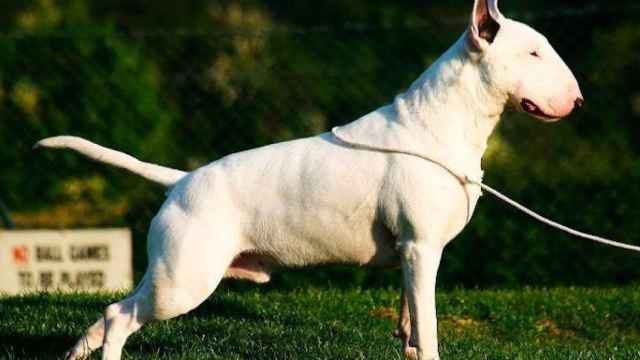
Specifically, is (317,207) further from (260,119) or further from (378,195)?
(260,119)

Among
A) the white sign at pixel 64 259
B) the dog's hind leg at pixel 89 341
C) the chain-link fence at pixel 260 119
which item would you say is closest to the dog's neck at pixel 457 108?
the dog's hind leg at pixel 89 341

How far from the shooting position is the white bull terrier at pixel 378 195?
5.72m

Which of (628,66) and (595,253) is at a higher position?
(628,66)

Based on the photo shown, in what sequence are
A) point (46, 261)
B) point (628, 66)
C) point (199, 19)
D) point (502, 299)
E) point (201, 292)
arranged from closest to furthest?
point (201, 292) → point (502, 299) → point (46, 261) → point (628, 66) → point (199, 19)

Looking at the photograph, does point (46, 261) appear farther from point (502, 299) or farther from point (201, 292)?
point (201, 292)

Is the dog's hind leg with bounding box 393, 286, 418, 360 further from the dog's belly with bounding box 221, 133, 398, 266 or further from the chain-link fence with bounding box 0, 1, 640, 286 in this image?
the chain-link fence with bounding box 0, 1, 640, 286

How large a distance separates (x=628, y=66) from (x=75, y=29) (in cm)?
437

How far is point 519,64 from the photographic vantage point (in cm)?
579

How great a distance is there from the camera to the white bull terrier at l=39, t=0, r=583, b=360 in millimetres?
5719

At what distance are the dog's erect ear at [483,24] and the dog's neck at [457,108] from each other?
0.09 m

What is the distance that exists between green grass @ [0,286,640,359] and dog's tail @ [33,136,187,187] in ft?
2.98

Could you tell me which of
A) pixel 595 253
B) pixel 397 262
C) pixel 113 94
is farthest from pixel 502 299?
pixel 113 94

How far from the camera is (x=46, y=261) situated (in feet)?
31.8

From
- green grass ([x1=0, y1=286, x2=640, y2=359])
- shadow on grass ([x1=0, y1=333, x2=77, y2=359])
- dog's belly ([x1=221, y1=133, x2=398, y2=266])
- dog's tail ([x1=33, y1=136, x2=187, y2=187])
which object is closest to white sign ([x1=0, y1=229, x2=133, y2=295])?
green grass ([x1=0, y1=286, x2=640, y2=359])
